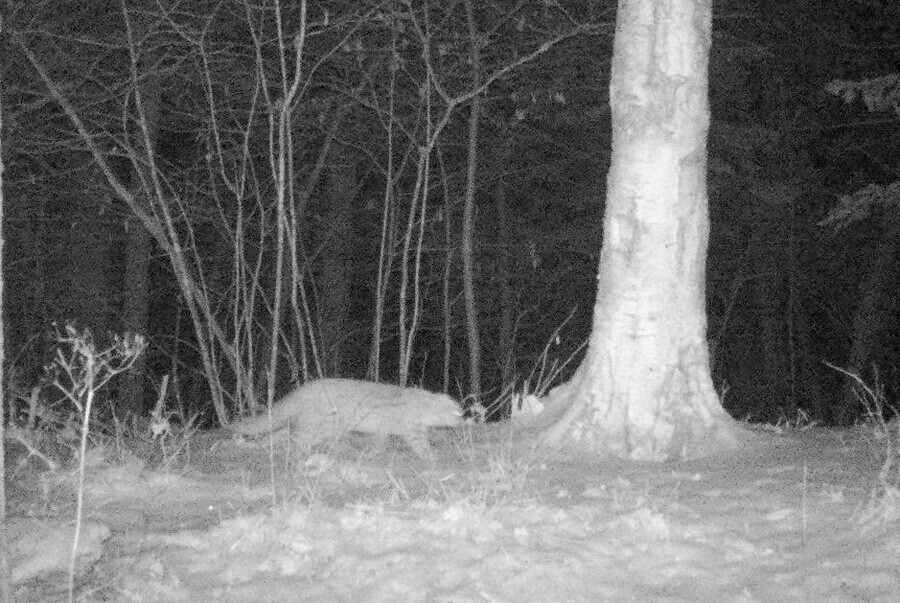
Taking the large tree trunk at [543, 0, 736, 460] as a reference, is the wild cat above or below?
below

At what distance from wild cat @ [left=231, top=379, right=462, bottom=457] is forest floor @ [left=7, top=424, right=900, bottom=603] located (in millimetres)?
621

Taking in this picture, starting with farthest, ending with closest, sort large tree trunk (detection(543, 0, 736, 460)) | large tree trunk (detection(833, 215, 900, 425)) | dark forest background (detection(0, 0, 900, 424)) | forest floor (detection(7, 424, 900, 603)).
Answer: large tree trunk (detection(833, 215, 900, 425)) < dark forest background (detection(0, 0, 900, 424)) < large tree trunk (detection(543, 0, 736, 460)) < forest floor (detection(7, 424, 900, 603))

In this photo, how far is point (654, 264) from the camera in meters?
4.93

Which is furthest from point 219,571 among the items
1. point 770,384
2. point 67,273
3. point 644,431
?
point 770,384

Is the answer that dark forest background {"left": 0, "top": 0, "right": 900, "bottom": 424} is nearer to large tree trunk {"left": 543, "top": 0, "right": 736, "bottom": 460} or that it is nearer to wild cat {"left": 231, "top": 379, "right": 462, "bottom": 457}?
wild cat {"left": 231, "top": 379, "right": 462, "bottom": 457}

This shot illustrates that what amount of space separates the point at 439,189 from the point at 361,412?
11.7 metres

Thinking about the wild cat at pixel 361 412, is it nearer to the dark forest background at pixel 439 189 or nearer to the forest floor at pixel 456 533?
the forest floor at pixel 456 533

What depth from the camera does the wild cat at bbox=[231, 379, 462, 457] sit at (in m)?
5.05

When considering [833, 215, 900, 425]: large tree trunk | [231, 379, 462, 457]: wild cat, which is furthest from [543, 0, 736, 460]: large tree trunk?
[833, 215, 900, 425]: large tree trunk

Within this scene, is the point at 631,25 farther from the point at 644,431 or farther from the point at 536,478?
the point at 536,478

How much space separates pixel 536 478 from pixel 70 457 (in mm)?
2284

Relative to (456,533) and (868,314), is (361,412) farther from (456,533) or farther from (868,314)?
(868,314)

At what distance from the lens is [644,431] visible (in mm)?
4836

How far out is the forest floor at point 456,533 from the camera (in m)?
2.72
